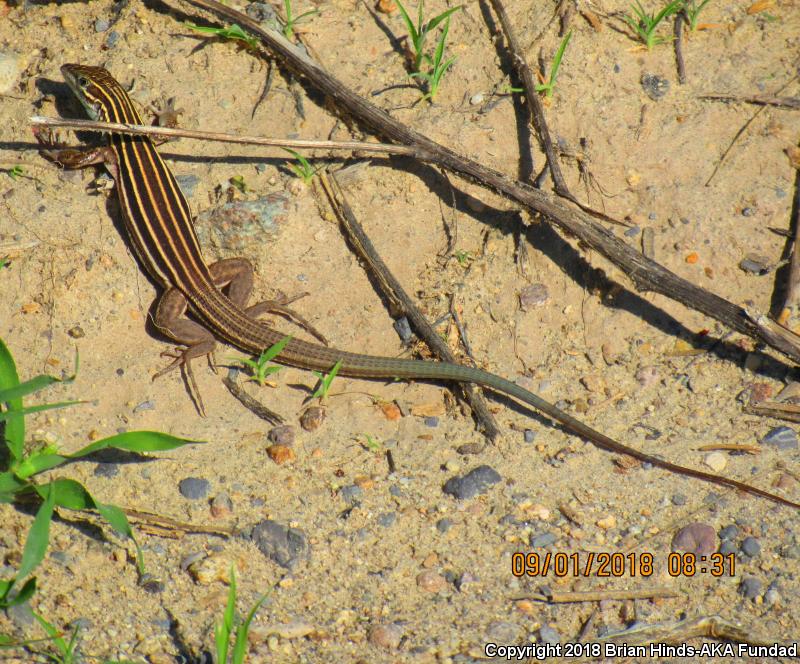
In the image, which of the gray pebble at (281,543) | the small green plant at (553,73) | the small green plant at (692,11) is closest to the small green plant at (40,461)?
the gray pebble at (281,543)

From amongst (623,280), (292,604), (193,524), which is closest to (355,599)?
(292,604)

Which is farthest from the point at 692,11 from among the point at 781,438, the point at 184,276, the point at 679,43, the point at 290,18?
the point at 184,276

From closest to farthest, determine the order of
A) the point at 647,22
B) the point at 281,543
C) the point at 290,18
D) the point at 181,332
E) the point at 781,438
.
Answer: the point at 281,543 < the point at 781,438 < the point at 181,332 < the point at 647,22 < the point at 290,18

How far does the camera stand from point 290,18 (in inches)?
189

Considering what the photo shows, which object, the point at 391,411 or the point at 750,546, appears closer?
the point at 750,546

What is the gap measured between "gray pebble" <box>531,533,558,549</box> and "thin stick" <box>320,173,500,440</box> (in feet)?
1.96

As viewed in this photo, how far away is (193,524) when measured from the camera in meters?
3.38

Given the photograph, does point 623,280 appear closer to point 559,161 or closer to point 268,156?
point 559,161

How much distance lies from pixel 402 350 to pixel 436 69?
180 cm

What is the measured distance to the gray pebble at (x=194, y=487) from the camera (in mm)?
3488

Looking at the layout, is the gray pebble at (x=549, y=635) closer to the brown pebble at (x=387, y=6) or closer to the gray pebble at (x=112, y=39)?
the brown pebble at (x=387, y=6)

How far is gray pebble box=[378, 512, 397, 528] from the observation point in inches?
134

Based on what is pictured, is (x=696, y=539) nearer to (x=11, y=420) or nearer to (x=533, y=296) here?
(x=533, y=296)

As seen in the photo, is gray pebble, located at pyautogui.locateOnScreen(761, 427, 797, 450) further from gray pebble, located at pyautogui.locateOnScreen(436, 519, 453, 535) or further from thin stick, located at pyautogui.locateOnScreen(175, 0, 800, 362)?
gray pebble, located at pyautogui.locateOnScreen(436, 519, 453, 535)
